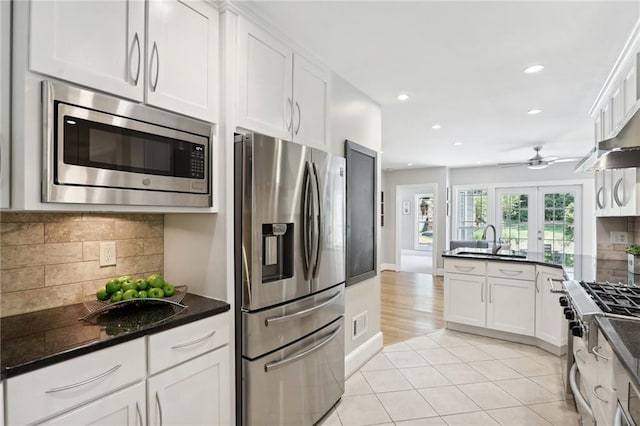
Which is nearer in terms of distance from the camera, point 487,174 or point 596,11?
point 596,11

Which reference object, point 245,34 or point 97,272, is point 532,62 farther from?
point 97,272

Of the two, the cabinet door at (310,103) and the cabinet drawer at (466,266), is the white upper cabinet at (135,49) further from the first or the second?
the cabinet drawer at (466,266)

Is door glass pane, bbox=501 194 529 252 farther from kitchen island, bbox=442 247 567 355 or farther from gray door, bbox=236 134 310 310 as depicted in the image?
gray door, bbox=236 134 310 310

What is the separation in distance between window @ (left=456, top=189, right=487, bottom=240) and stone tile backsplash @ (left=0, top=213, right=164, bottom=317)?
24.3ft

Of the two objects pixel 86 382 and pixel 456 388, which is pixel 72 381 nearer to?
pixel 86 382

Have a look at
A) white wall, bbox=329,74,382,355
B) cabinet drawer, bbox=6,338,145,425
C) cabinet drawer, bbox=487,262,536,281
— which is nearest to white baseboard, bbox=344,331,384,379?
white wall, bbox=329,74,382,355

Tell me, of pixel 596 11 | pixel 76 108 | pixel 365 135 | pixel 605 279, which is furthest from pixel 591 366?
pixel 76 108

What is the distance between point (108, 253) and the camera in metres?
1.75

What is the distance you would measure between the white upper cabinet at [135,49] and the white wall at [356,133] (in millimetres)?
1219

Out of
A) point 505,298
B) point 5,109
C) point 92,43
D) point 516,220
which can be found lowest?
point 505,298

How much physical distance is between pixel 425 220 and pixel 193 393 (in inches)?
389

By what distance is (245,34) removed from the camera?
1.83 m

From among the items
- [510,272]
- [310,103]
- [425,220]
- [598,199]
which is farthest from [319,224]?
[425,220]

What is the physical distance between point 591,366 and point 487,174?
6.62m
